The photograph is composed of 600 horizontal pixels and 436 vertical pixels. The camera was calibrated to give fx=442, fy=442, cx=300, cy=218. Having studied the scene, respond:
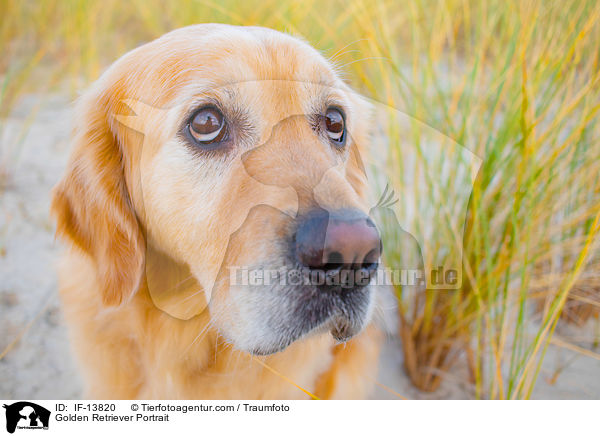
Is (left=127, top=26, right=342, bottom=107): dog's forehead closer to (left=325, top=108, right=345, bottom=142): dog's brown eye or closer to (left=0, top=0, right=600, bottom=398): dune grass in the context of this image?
(left=325, top=108, right=345, bottom=142): dog's brown eye

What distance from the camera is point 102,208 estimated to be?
4.65 feet

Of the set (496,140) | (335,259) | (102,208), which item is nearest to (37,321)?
(102,208)

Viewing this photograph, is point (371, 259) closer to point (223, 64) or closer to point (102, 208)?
point (223, 64)

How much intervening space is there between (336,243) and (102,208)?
825mm

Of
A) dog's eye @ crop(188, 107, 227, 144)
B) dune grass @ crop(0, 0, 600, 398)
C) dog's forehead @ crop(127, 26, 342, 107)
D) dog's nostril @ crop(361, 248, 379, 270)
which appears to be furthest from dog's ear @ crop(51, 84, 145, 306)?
dune grass @ crop(0, 0, 600, 398)

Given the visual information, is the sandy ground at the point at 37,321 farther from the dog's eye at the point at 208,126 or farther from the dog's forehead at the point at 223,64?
the dog's eye at the point at 208,126

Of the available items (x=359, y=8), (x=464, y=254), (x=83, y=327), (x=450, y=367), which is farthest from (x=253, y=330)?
(x=359, y=8)

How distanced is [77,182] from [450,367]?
5.56 feet

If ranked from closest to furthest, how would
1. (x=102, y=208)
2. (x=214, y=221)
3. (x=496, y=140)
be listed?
(x=214, y=221) < (x=102, y=208) < (x=496, y=140)

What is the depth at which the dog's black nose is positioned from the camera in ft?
3.35

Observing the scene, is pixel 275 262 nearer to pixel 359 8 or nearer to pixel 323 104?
pixel 323 104
